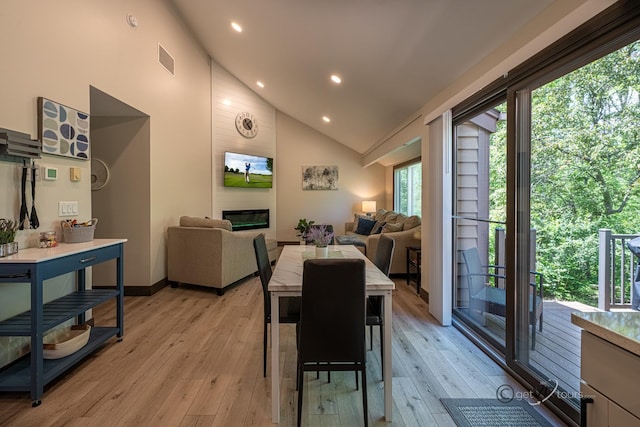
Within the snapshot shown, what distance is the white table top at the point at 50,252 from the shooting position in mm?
1887

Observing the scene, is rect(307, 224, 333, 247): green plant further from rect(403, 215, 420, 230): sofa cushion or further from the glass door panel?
rect(403, 215, 420, 230): sofa cushion

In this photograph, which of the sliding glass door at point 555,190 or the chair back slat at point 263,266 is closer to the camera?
the sliding glass door at point 555,190

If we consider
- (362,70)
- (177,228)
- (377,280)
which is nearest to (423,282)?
(377,280)

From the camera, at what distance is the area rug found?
1.74 metres

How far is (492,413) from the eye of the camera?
182 cm

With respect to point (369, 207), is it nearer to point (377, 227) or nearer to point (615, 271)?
point (377, 227)

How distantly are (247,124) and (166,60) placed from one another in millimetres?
2714

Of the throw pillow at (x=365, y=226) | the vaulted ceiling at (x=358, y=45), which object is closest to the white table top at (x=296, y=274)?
the vaulted ceiling at (x=358, y=45)

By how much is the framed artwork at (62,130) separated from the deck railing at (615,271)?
3660mm

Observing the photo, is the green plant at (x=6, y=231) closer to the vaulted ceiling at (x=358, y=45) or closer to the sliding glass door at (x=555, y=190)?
the vaulted ceiling at (x=358, y=45)

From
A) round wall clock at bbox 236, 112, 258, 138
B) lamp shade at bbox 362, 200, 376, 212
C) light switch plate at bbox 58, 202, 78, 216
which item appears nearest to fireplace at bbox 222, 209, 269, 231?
round wall clock at bbox 236, 112, 258, 138

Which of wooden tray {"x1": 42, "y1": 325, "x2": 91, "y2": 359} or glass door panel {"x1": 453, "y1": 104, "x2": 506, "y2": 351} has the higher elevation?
glass door panel {"x1": 453, "y1": 104, "x2": 506, "y2": 351}

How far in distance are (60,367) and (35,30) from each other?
7.78 feet

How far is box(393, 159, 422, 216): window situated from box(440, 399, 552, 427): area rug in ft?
15.2
